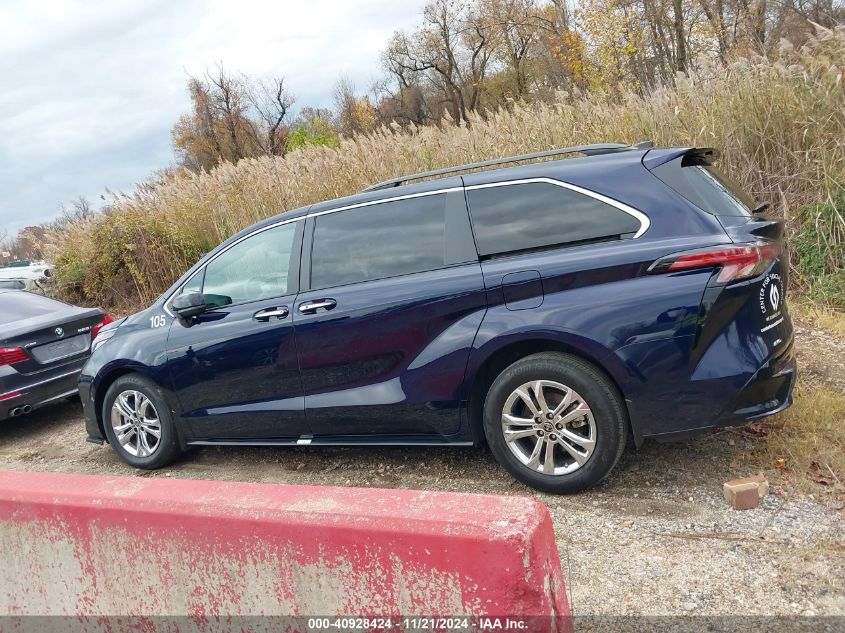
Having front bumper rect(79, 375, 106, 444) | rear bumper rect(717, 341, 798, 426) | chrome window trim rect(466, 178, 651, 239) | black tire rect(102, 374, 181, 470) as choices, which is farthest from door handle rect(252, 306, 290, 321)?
rear bumper rect(717, 341, 798, 426)

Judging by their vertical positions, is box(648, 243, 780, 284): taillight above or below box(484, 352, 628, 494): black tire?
above

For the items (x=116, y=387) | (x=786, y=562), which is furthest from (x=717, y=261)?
(x=116, y=387)

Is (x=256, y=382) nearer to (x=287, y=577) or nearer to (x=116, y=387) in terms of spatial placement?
(x=116, y=387)

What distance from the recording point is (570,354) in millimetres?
3719

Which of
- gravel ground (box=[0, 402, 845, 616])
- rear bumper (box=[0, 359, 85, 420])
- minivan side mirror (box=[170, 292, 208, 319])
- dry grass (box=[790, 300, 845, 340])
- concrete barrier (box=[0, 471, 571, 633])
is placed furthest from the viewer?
rear bumper (box=[0, 359, 85, 420])

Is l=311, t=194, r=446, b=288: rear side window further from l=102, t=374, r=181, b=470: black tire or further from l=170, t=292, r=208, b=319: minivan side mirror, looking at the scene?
l=102, t=374, r=181, b=470: black tire

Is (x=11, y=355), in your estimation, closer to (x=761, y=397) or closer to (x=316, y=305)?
(x=316, y=305)

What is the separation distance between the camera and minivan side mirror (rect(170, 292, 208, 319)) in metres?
4.79

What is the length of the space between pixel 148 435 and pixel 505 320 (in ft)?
9.86

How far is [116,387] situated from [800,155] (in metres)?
6.74

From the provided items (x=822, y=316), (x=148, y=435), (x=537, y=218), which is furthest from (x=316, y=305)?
(x=822, y=316)

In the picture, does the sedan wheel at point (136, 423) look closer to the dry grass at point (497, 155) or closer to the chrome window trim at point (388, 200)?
the chrome window trim at point (388, 200)

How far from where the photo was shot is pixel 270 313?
14.9 feet

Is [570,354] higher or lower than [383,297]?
lower
